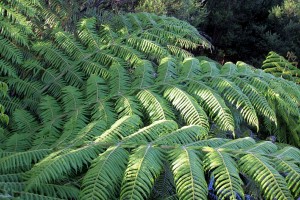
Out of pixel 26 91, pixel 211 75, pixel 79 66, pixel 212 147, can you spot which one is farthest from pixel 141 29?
pixel 212 147

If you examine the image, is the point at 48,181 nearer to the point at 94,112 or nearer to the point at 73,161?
the point at 73,161

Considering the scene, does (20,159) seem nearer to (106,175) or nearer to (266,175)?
(106,175)

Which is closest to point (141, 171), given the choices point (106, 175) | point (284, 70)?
point (106, 175)

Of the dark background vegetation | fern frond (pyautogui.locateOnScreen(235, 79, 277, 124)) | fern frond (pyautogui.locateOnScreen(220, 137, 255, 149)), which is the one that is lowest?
the dark background vegetation

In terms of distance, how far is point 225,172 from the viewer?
1.63m

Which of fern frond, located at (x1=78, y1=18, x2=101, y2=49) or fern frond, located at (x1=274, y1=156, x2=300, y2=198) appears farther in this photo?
fern frond, located at (x1=78, y1=18, x2=101, y2=49)

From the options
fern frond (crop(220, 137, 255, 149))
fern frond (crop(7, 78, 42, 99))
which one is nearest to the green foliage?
fern frond (crop(220, 137, 255, 149))

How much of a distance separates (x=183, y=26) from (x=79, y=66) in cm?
111

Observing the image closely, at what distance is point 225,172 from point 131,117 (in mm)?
672

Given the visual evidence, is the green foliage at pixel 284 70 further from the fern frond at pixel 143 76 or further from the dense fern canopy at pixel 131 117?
the fern frond at pixel 143 76

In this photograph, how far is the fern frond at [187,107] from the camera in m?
2.32

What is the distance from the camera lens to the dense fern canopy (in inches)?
66.3

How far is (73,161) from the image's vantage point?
5.83 ft

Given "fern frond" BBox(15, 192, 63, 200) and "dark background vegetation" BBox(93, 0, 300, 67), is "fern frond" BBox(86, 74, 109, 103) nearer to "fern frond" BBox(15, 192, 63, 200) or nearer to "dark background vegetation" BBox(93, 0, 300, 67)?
"fern frond" BBox(15, 192, 63, 200)
